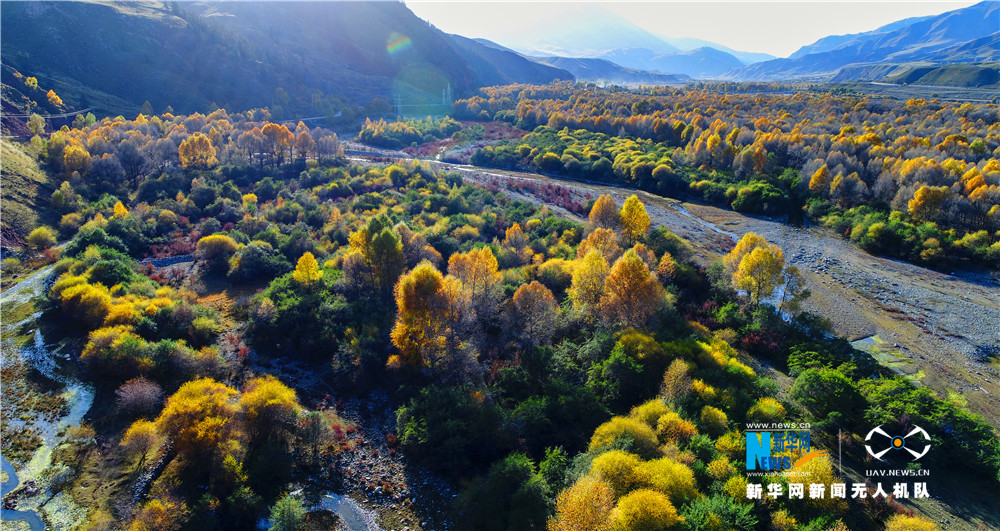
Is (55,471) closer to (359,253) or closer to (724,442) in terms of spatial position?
(359,253)

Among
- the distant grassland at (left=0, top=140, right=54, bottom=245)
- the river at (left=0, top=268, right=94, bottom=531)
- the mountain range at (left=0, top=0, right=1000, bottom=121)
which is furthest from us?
the mountain range at (left=0, top=0, right=1000, bottom=121)

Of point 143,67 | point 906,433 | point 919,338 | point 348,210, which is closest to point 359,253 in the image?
point 348,210

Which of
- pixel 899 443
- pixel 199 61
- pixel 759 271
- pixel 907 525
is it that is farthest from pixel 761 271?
pixel 199 61

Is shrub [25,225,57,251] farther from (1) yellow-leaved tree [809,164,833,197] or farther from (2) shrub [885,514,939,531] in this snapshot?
(1) yellow-leaved tree [809,164,833,197]

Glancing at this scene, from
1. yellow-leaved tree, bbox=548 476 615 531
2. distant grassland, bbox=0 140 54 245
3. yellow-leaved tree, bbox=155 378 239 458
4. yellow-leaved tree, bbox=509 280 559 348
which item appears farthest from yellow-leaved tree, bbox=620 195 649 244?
distant grassland, bbox=0 140 54 245

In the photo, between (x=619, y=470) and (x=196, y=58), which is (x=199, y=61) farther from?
(x=619, y=470)

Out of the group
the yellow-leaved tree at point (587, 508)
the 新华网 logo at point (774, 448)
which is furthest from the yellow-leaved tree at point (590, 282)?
the yellow-leaved tree at point (587, 508)

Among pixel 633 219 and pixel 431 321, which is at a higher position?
pixel 633 219

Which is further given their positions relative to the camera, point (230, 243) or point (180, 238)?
point (180, 238)

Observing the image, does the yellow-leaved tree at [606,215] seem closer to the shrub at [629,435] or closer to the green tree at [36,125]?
the shrub at [629,435]
